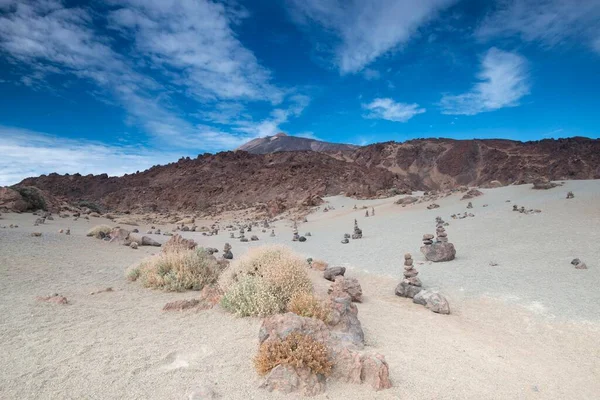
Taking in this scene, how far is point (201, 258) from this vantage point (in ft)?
27.6

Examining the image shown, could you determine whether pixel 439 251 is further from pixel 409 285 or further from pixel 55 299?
pixel 55 299

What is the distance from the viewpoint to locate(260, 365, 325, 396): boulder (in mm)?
3270

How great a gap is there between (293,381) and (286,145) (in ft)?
356

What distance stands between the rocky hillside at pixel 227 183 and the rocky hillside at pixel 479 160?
15656 millimetres

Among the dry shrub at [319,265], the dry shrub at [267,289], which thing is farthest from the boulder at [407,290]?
the dry shrub at [319,265]

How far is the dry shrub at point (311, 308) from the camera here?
4.43 m

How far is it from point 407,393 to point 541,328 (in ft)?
10.9

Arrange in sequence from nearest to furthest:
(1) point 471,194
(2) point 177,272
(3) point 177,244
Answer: (2) point 177,272
(3) point 177,244
(1) point 471,194

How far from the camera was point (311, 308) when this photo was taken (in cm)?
448

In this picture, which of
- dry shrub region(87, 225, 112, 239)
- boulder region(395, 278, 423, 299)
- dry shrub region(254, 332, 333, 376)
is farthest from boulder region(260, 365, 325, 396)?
dry shrub region(87, 225, 112, 239)

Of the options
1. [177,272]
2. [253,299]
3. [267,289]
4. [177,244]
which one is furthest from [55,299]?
[177,244]

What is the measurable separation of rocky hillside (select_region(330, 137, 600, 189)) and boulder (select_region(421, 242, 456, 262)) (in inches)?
1571

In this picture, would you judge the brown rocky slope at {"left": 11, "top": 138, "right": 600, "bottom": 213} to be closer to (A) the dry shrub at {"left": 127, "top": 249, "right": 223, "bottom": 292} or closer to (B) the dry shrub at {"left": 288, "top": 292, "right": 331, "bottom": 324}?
(A) the dry shrub at {"left": 127, "top": 249, "right": 223, "bottom": 292}

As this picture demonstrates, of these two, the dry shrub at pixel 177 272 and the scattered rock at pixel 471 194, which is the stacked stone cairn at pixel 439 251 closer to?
the dry shrub at pixel 177 272
